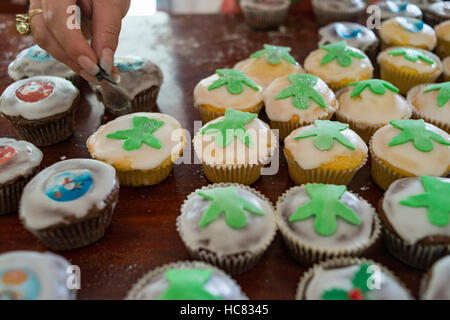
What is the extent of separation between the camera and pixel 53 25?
221cm

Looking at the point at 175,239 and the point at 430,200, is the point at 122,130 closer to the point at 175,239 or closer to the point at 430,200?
the point at 175,239

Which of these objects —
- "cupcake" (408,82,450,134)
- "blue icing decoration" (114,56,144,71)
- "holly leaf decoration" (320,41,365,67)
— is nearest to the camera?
"cupcake" (408,82,450,134)

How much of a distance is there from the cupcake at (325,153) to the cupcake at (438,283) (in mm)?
738

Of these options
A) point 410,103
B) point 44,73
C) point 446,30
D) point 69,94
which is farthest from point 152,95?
point 446,30

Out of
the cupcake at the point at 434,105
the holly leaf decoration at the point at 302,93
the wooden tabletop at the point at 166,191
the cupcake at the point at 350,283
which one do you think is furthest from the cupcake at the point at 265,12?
the cupcake at the point at 350,283

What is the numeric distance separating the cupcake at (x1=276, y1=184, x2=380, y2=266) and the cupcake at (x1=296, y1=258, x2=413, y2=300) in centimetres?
9

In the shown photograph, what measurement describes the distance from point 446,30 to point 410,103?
3.98 ft

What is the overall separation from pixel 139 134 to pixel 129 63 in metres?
0.80

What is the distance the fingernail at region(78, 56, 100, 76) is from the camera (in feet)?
7.38

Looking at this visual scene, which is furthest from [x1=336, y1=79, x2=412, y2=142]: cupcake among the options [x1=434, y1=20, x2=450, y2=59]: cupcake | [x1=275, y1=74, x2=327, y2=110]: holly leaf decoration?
[x1=434, y1=20, x2=450, y2=59]: cupcake

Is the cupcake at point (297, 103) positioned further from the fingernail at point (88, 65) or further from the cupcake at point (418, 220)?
the fingernail at point (88, 65)

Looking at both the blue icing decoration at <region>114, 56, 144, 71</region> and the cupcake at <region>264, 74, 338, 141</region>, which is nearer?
the cupcake at <region>264, 74, 338, 141</region>

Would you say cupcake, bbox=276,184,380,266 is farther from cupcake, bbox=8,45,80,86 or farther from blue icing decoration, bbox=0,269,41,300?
cupcake, bbox=8,45,80,86

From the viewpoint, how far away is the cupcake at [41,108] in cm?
256
